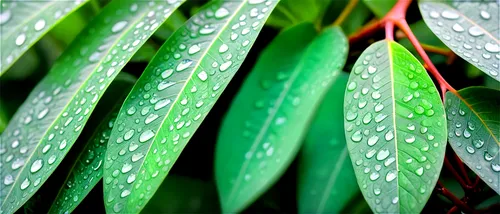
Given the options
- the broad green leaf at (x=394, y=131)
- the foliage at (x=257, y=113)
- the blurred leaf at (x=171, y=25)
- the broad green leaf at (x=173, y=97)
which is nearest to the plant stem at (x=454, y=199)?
the foliage at (x=257, y=113)

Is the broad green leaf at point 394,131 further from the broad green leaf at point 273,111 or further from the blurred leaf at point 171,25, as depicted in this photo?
the blurred leaf at point 171,25

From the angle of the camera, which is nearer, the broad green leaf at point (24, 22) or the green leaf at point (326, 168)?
the broad green leaf at point (24, 22)

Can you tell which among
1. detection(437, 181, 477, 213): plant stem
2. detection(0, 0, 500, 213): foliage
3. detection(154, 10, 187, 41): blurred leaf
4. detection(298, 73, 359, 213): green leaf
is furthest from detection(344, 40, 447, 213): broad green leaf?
detection(154, 10, 187, 41): blurred leaf

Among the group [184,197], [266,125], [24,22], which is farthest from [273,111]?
[24,22]

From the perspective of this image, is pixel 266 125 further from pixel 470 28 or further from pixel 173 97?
pixel 470 28

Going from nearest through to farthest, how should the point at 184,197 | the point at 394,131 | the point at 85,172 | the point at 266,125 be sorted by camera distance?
the point at 394,131, the point at 85,172, the point at 266,125, the point at 184,197

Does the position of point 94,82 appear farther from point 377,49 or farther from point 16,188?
point 377,49

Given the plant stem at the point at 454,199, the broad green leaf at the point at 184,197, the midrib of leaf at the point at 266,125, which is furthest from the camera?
the broad green leaf at the point at 184,197
